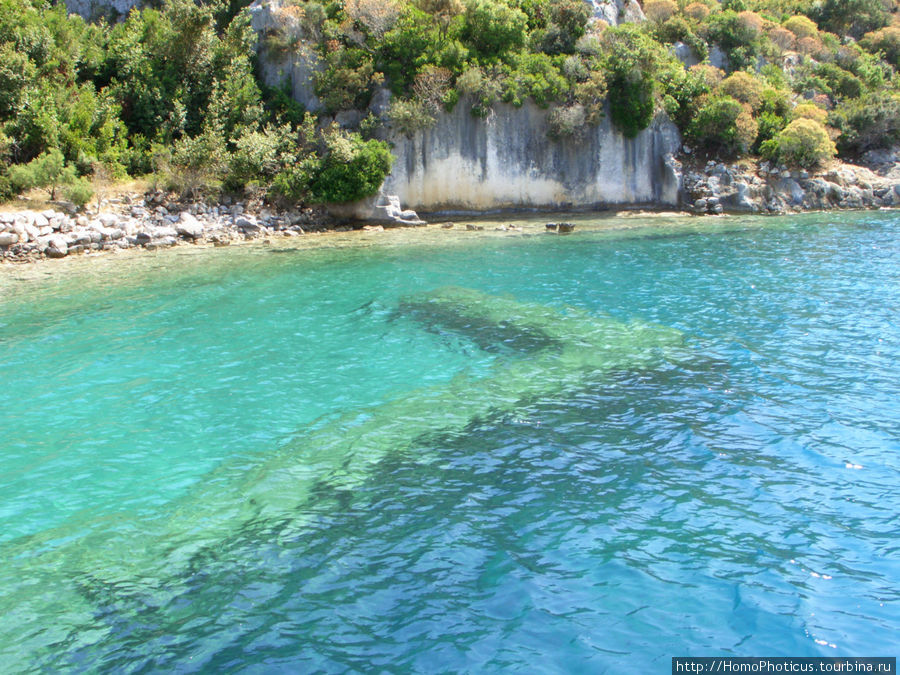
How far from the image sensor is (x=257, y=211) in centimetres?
3406

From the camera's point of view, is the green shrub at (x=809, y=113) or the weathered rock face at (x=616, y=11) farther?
the weathered rock face at (x=616, y=11)

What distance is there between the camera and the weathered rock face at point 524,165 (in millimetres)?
37375

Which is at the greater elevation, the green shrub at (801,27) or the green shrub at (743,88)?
the green shrub at (801,27)

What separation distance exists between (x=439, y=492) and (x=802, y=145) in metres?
41.8

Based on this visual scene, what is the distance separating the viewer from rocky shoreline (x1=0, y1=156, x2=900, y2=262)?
2783cm

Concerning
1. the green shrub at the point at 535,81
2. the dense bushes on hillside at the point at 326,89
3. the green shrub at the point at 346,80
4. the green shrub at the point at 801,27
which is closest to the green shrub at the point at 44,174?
the dense bushes on hillside at the point at 326,89

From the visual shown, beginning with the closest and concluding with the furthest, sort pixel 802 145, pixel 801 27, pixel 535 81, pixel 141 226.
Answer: pixel 141 226 < pixel 535 81 < pixel 802 145 < pixel 801 27

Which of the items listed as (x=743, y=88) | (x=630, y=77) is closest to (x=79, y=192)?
(x=630, y=77)

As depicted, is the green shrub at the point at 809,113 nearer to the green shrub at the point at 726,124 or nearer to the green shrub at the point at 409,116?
the green shrub at the point at 726,124

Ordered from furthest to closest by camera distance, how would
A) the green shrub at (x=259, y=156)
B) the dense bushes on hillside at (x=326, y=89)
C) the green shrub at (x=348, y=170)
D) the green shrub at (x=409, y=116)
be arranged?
the green shrub at (x=409, y=116)
the green shrub at (x=348, y=170)
the green shrub at (x=259, y=156)
the dense bushes on hillside at (x=326, y=89)

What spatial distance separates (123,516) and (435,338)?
9.03m

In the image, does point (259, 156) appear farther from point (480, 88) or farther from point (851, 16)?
point (851, 16)

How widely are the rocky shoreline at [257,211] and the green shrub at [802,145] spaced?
0.81 m

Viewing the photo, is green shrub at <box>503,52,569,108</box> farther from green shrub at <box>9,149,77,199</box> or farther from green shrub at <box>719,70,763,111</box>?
green shrub at <box>9,149,77,199</box>
